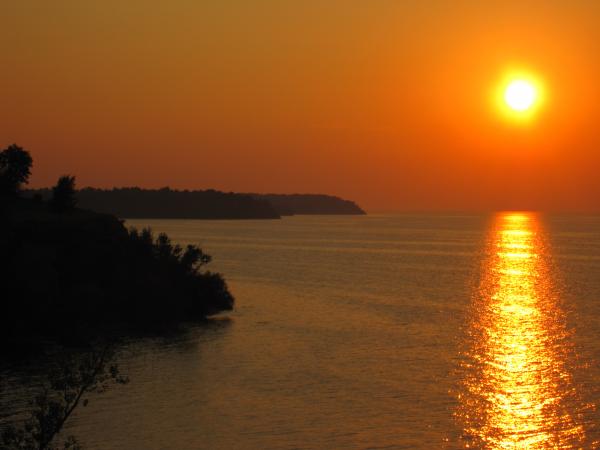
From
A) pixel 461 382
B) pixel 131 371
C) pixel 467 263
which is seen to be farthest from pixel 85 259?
pixel 467 263

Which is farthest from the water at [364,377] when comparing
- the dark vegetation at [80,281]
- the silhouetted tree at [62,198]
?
the silhouetted tree at [62,198]

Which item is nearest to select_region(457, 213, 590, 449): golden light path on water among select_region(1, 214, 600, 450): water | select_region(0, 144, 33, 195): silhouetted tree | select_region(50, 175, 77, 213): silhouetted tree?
select_region(1, 214, 600, 450): water

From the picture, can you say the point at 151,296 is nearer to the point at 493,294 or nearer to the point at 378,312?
the point at 378,312

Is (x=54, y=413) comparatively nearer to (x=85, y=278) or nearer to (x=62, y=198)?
(x=85, y=278)

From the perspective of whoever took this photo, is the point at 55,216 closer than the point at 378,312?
Yes

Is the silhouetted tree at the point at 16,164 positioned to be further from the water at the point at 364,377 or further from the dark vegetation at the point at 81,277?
the water at the point at 364,377

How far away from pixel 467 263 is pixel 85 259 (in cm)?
11084

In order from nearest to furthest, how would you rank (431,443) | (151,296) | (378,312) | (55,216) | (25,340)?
(431,443)
(25,340)
(151,296)
(55,216)
(378,312)

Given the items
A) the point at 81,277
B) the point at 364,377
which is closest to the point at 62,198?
the point at 81,277

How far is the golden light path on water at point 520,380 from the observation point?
42.1 meters

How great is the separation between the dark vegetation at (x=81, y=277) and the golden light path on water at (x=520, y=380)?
29790mm

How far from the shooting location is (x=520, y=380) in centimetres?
5431

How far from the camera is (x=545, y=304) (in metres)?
97.7

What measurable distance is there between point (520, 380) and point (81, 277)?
42.7 meters
